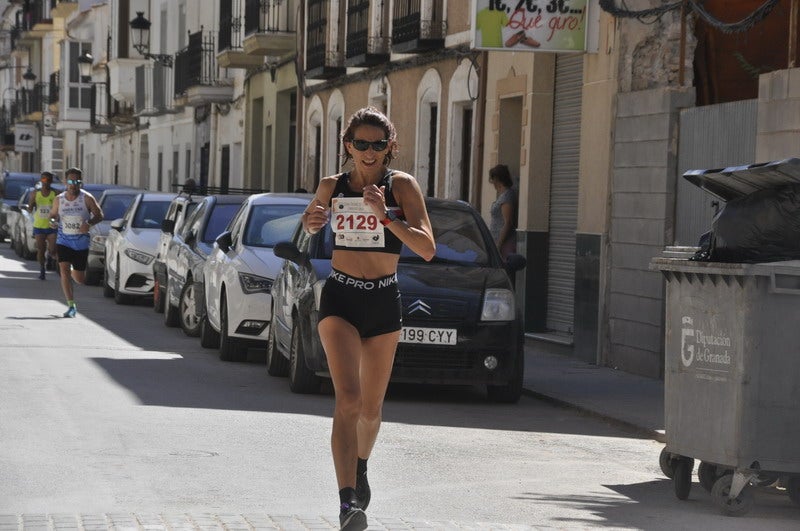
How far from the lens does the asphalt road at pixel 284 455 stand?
845 centimetres

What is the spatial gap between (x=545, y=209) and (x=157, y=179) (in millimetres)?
32151

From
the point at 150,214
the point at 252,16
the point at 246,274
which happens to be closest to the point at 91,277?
the point at 150,214

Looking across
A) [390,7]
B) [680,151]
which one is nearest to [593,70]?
[680,151]

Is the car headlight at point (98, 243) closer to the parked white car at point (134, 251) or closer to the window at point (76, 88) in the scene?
the parked white car at point (134, 251)

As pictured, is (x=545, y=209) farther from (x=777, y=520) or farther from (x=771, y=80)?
(x=777, y=520)

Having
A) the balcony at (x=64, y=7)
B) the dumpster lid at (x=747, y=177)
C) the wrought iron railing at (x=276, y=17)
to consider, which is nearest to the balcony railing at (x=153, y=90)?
the wrought iron railing at (x=276, y=17)

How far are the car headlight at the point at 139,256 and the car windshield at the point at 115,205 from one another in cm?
566

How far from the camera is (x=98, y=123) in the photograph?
63062 mm

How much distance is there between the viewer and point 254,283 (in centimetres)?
1638

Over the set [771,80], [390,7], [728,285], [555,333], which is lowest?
[555,333]

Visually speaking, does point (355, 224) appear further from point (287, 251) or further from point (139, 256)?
point (139, 256)

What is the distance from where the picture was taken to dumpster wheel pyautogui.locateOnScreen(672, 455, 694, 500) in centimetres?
924

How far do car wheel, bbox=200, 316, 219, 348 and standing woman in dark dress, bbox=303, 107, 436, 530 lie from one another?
1029 centimetres

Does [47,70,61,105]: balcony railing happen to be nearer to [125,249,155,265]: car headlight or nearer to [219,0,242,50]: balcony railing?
[219,0,242,50]: balcony railing
